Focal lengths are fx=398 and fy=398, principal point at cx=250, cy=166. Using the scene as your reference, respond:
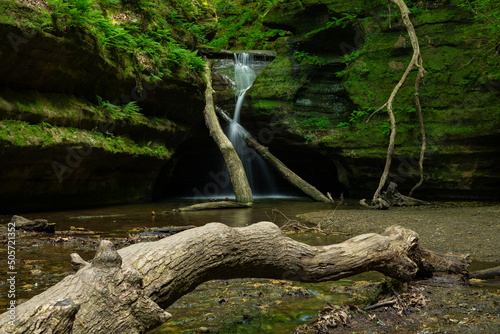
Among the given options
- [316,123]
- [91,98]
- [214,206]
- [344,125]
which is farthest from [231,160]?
[91,98]

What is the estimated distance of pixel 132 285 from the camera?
7.56 ft

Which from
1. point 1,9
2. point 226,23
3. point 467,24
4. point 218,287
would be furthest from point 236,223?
point 226,23

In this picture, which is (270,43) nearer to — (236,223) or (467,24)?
(467,24)

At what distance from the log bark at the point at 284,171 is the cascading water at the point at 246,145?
496 mm

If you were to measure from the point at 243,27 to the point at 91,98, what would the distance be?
1321cm

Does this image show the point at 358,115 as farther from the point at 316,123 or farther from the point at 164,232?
the point at 164,232

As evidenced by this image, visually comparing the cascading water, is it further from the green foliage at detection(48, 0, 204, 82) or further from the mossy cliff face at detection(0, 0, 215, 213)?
the green foliage at detection(48, 0, 204, 82)

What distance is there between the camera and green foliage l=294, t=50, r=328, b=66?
613 inches

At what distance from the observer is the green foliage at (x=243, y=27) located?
66.2 ft

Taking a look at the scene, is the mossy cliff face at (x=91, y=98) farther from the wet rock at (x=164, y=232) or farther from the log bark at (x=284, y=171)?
the wet rock at (x=164, y=232)

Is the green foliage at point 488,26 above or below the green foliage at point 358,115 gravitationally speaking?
above

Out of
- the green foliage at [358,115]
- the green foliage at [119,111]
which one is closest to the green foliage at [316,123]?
the green foliage at [358,115]

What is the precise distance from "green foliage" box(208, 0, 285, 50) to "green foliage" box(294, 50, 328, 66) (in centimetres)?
405

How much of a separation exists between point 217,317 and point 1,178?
7774 mm
